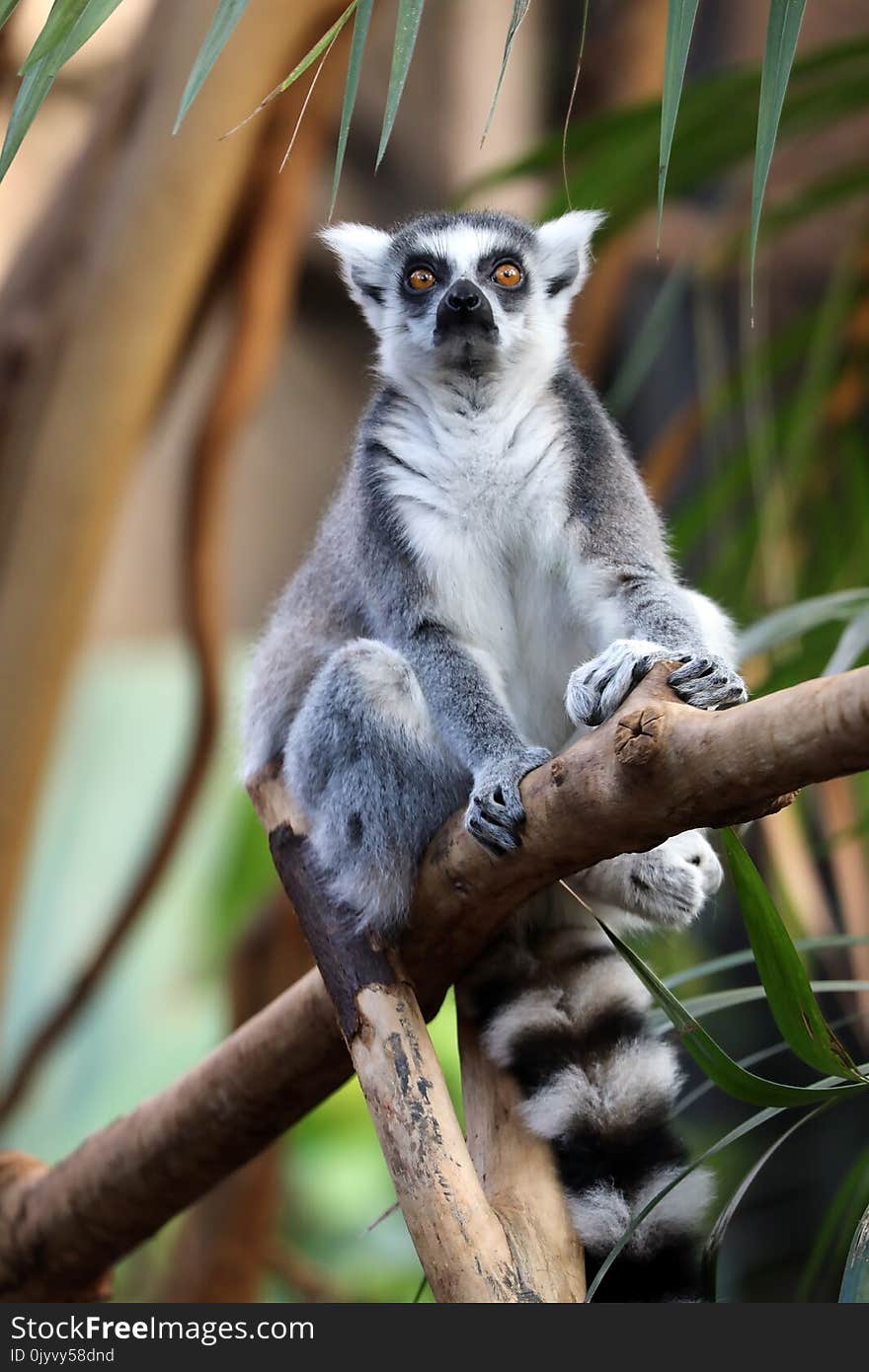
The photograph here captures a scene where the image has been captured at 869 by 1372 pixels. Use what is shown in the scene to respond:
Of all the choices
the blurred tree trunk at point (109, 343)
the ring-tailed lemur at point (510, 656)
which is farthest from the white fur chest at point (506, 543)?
the blurred tree trunk at point (109, 343)

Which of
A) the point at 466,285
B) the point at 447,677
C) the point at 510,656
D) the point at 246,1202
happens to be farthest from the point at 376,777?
the point at 246,1202

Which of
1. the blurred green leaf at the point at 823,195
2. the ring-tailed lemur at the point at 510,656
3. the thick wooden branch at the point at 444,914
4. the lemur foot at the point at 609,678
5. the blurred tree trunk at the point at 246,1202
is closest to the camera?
the thick wooden branch at the point at 444,914

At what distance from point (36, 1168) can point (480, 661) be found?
1.35 metres

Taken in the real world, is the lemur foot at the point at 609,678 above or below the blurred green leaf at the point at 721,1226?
above

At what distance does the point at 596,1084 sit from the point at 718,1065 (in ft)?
1.81

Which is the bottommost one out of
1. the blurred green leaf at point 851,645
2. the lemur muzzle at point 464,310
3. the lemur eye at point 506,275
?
the blurred green leaf at point 851,645

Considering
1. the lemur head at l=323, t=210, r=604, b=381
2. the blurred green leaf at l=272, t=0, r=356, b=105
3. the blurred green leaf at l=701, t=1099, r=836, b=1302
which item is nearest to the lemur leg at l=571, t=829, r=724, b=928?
the blurred green leaf at l=701, t=1099, r=836, b=1302

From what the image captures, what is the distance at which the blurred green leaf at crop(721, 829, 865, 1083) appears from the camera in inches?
47.7

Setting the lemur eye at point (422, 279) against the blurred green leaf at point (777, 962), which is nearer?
the blurred green leaf at point (777, 962)

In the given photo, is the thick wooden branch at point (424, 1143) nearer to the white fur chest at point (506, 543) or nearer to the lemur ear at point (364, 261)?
the white fur chest at point (506, 543)

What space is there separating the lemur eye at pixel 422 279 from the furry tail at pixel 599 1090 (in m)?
0.99

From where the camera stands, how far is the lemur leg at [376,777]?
5.76 feet

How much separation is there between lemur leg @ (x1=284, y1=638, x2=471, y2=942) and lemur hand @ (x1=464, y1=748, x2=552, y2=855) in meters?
0.16

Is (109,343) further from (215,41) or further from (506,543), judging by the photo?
(215,41)
